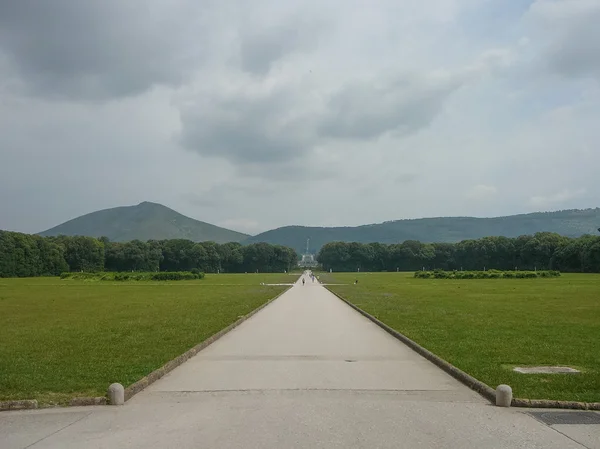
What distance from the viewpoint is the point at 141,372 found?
1136 cm

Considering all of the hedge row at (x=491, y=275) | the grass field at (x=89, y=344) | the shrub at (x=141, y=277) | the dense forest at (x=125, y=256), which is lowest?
the hedge row at (x=491, y=275)

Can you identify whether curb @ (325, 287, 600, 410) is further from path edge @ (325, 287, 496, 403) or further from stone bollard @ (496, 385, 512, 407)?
stone bollard @ (496, 385, 512, 407)

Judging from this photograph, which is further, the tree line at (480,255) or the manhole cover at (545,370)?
the tree line at (480,255)

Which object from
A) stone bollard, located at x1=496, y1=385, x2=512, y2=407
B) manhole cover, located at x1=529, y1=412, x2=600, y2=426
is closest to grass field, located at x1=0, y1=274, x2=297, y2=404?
stone bollard, located at x1=496, y1=385, x2=512, y2=407

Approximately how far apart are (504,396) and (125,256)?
460ft

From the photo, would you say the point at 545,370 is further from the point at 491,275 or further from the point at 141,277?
the point at 141,277

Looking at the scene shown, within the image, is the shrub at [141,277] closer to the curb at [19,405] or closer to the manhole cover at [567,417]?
the curb at [19,405]

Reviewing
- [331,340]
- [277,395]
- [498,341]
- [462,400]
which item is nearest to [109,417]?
[277,395]

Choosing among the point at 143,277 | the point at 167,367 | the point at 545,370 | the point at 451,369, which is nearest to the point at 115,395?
the point at 167,367

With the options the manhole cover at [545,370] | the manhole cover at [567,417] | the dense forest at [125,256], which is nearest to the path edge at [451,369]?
the manhole cover at [567,417]

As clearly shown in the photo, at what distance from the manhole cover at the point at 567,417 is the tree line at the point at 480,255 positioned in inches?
4148

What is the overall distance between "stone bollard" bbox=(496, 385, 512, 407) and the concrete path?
0.26 m

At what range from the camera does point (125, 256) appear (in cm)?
14075

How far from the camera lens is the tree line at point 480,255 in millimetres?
112875
